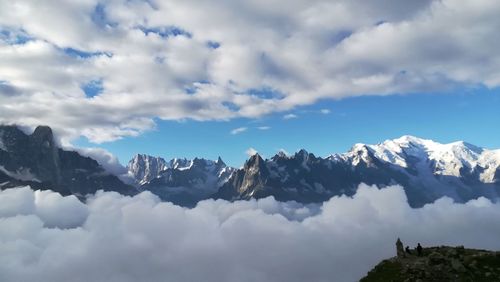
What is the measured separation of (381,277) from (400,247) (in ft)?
43.8

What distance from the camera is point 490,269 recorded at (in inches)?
3009

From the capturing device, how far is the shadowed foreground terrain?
73.2 meters

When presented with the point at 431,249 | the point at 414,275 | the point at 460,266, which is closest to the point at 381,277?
the point at 414,275

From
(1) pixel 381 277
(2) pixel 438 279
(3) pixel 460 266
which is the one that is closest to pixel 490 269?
(3) pixel 460 266

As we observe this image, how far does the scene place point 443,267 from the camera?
75.8 meters

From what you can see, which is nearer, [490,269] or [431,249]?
[490,269]

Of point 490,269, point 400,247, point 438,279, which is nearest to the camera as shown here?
point 438,279

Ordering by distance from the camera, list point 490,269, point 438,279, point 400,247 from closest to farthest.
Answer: point 438,279 → point 490,269 → point 400,247

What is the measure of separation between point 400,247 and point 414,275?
18301mm

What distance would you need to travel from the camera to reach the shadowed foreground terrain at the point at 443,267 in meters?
73.2

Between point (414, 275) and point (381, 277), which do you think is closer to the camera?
point (414, 275)

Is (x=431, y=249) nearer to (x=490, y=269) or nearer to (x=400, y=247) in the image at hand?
(x=400, y=247)

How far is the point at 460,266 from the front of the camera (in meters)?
76.6

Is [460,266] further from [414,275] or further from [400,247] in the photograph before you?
[400,247]
